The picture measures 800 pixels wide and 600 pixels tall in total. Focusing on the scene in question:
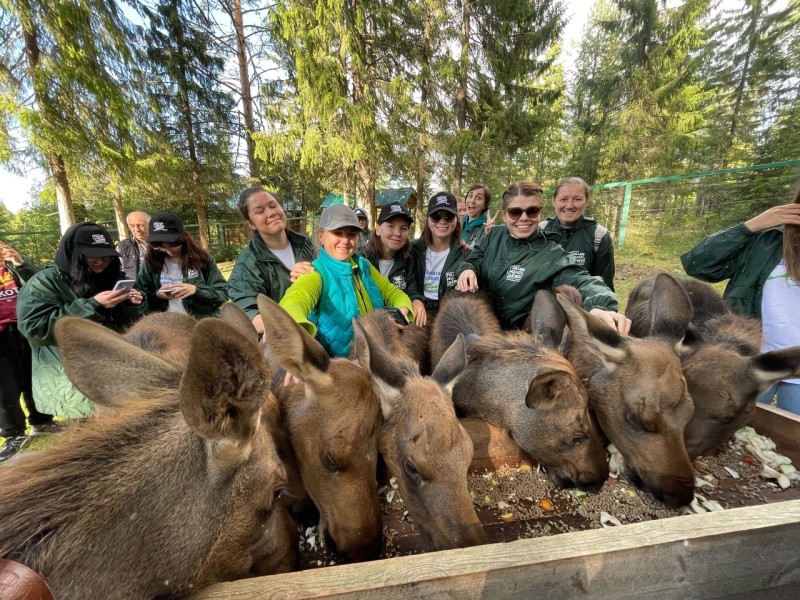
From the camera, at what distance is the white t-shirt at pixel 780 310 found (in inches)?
137

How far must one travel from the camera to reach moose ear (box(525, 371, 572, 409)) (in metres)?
2.43

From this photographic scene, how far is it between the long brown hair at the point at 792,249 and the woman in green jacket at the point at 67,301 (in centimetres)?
679

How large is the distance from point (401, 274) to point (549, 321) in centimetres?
264

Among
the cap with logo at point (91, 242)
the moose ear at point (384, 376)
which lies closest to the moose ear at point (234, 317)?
the moose ear at point (384, 376)

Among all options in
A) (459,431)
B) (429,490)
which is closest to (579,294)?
(459,431)

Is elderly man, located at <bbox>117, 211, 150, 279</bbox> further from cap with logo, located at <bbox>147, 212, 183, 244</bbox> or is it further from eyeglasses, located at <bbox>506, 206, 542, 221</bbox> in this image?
eyeglasses, located at <bbox>506, 206, 542, 221</bbox>

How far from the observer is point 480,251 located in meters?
5.14

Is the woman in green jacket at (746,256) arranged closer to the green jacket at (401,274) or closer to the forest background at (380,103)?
the green jacket at (401,274)

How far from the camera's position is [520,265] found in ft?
14.9

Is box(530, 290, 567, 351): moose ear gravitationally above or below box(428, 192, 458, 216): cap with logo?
below

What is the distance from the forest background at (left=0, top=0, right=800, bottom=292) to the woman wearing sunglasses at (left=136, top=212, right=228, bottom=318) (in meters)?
9.42

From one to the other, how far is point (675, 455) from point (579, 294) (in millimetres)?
1998

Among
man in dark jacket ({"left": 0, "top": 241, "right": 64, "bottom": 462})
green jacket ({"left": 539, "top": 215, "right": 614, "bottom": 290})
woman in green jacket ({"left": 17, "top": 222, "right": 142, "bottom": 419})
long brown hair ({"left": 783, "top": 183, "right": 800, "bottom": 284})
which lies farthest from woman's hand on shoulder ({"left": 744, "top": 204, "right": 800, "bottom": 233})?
man in dark jacket ({"left": 0, "top": 241, "right": 64, "bottom": 462})

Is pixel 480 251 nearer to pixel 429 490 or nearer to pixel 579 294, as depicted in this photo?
pixel 579 294
